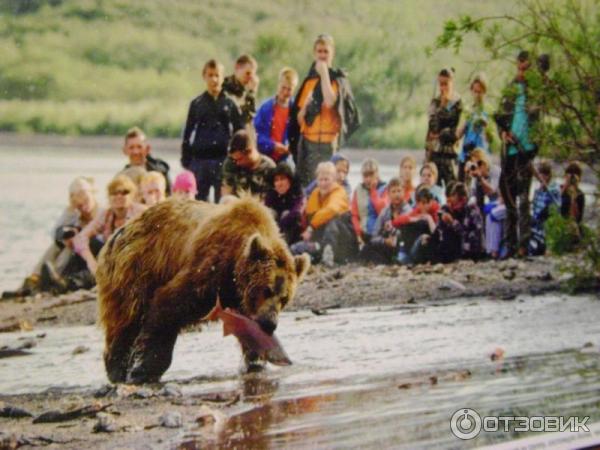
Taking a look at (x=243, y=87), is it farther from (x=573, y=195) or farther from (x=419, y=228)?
(x=573, y=195)

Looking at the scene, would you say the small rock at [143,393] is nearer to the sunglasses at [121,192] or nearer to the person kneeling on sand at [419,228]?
the sunglasses at [121,192]

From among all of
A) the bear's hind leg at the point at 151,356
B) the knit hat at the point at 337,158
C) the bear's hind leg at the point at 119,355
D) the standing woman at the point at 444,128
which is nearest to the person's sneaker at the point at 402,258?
the standing woman at the point at 444,128

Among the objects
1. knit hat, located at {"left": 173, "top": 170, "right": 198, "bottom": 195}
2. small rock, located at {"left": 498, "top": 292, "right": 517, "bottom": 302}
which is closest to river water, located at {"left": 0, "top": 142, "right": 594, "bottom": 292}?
knit hat, located at {"left": 173, "top": 170, "right": 198, "bottom": 195}

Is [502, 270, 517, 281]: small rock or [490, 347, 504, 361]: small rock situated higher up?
[502, 270, 517, 281]: small rock

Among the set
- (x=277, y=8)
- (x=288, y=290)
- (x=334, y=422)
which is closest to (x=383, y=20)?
(x=277, y=8)

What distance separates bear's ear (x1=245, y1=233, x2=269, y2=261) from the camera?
315 cm

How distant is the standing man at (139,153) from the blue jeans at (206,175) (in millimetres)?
96

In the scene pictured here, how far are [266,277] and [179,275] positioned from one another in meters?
0.24

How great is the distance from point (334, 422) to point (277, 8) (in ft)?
3.97

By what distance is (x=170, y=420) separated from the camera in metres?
2.97

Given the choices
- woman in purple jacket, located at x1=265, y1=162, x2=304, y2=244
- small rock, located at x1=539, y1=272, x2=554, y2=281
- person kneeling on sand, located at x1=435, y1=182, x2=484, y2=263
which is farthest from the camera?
small rock, located at x1=539, y1=272, x2=554, y2=281

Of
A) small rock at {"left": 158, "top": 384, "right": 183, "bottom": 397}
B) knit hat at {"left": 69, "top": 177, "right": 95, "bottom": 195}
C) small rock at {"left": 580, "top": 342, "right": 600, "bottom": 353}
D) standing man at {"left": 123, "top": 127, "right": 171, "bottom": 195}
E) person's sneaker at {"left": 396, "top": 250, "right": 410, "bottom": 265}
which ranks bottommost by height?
small rock at {"left": 580, "top": 342, "right": 600, "bottom": 353}

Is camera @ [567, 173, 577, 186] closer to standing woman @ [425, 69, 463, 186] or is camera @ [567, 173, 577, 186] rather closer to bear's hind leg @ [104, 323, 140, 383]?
standing woman @ [425, 69, 463, 186]

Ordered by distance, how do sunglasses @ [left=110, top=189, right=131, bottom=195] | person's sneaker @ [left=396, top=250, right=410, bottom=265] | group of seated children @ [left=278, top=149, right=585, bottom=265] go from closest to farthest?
sunglasses @ [left=110, top=189, right=131, bottom=195], group of seated children @ [left=278, top=149, right=585, bottom=265], person's sneaker @ [left=396, top=250, right=410, bottom=265]
